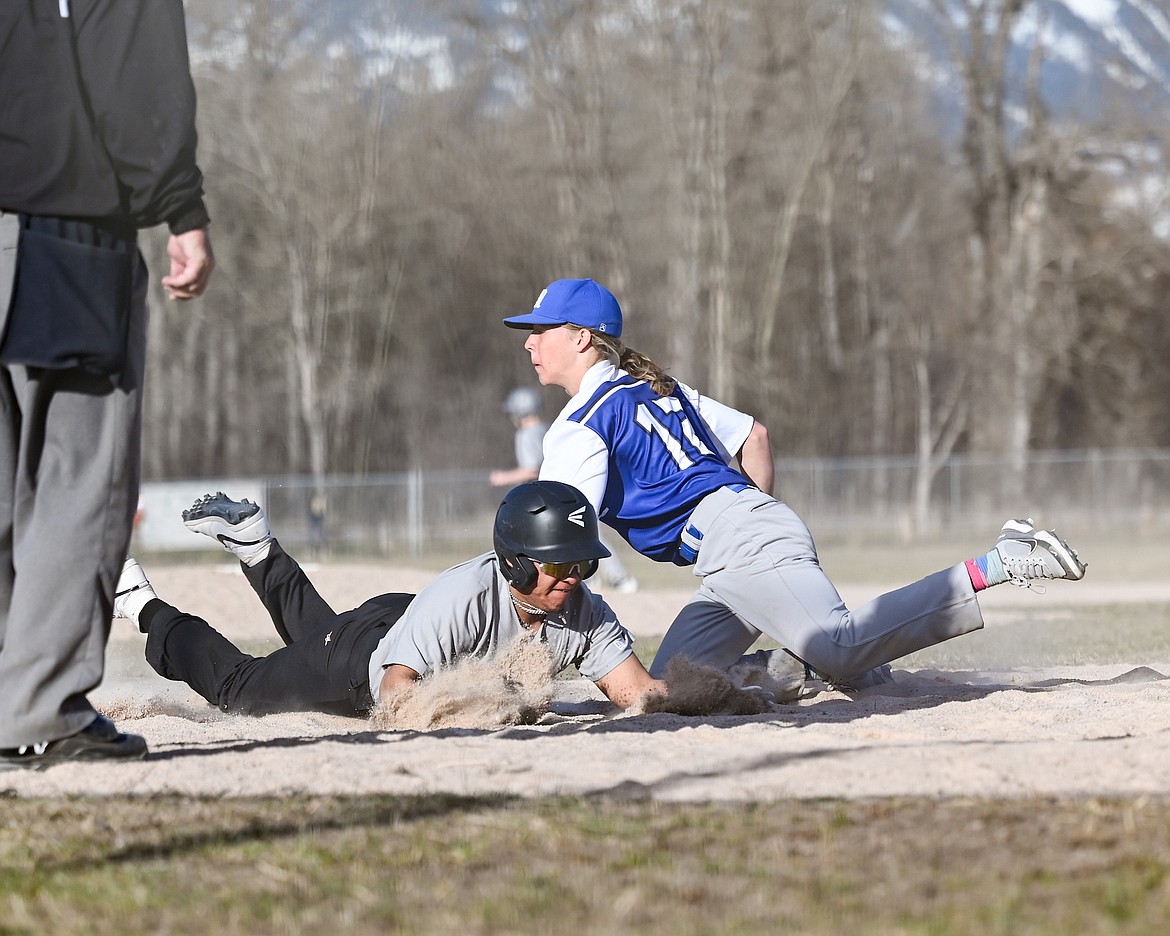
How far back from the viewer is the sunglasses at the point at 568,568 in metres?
5.14

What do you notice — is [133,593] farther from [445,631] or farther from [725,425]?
[725,425]

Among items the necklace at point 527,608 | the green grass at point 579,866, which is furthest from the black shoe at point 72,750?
the necklace at point 527,608

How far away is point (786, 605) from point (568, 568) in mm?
1025

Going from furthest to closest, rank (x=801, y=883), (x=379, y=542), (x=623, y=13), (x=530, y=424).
→ 1. (x=623, y=13)
2. (x=379, y=542)
3. (x=530, y=424)
4. (x=801, y=883)

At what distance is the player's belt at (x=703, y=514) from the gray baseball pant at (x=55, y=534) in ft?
8.89

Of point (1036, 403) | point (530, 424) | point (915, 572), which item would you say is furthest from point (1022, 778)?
point (1036, 403)

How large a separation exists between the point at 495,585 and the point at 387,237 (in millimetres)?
30339

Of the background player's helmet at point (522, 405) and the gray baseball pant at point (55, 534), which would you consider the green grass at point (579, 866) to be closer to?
the gray baseball pant at point (55, 534)

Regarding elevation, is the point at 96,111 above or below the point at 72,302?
above

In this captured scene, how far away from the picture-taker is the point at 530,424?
15547 millimetres

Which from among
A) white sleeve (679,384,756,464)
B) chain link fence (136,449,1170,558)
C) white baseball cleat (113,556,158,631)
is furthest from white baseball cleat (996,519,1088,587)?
chain link fence (136,449,1170,558)

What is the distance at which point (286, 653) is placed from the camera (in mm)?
5906

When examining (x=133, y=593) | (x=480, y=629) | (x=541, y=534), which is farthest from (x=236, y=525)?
(x=541, y=534)

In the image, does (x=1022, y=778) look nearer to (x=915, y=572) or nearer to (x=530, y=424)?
(x=530, y=424)
